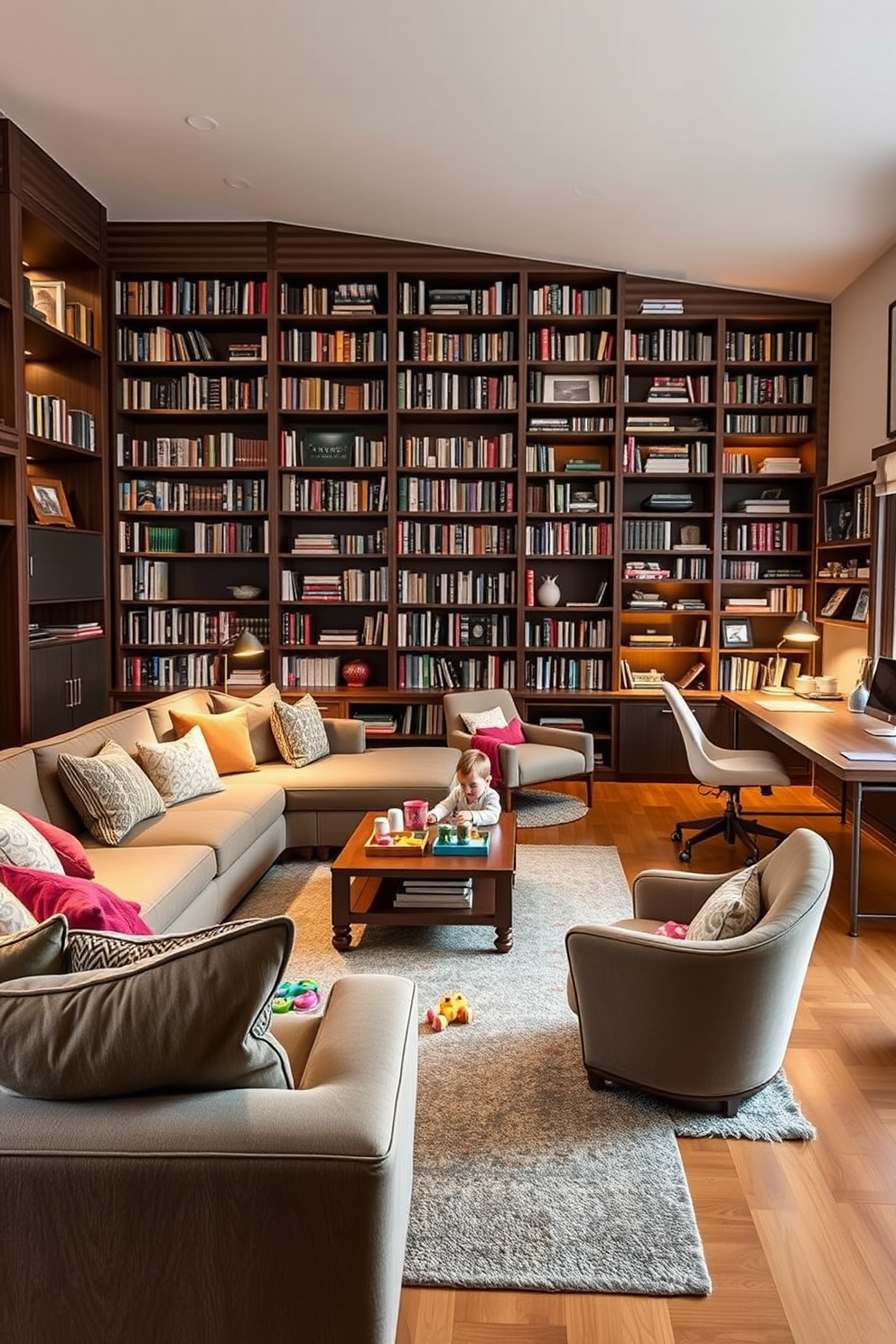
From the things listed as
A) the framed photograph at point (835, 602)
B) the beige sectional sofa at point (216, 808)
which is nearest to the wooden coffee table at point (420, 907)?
the beige sectional sofa at point (216, 808)

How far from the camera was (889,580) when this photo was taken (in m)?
5.50

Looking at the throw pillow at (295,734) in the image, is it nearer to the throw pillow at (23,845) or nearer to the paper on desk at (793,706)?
the throw pillow at (23,845)

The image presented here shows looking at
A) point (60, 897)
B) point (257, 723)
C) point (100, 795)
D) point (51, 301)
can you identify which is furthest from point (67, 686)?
point (60, 897)

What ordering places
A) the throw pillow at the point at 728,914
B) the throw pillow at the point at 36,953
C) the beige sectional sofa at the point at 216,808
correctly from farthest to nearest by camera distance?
the beige sectional sofa at the point at 216,808
the throw pillow at the point at 728,914
the throw pillow at the point at 36,953

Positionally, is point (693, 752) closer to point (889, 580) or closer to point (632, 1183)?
point (889, 580)

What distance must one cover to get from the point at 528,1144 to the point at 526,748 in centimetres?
367

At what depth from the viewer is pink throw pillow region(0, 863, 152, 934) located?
2.27m

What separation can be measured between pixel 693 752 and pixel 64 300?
438cm

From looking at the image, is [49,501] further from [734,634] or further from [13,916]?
[734,634]

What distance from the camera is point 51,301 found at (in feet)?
19.3

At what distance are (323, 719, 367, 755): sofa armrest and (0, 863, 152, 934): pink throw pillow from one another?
3.26 m

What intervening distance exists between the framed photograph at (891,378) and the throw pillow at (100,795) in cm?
423

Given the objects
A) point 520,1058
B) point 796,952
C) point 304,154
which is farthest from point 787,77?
point 520,1058

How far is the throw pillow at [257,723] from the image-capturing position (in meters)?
5.40
